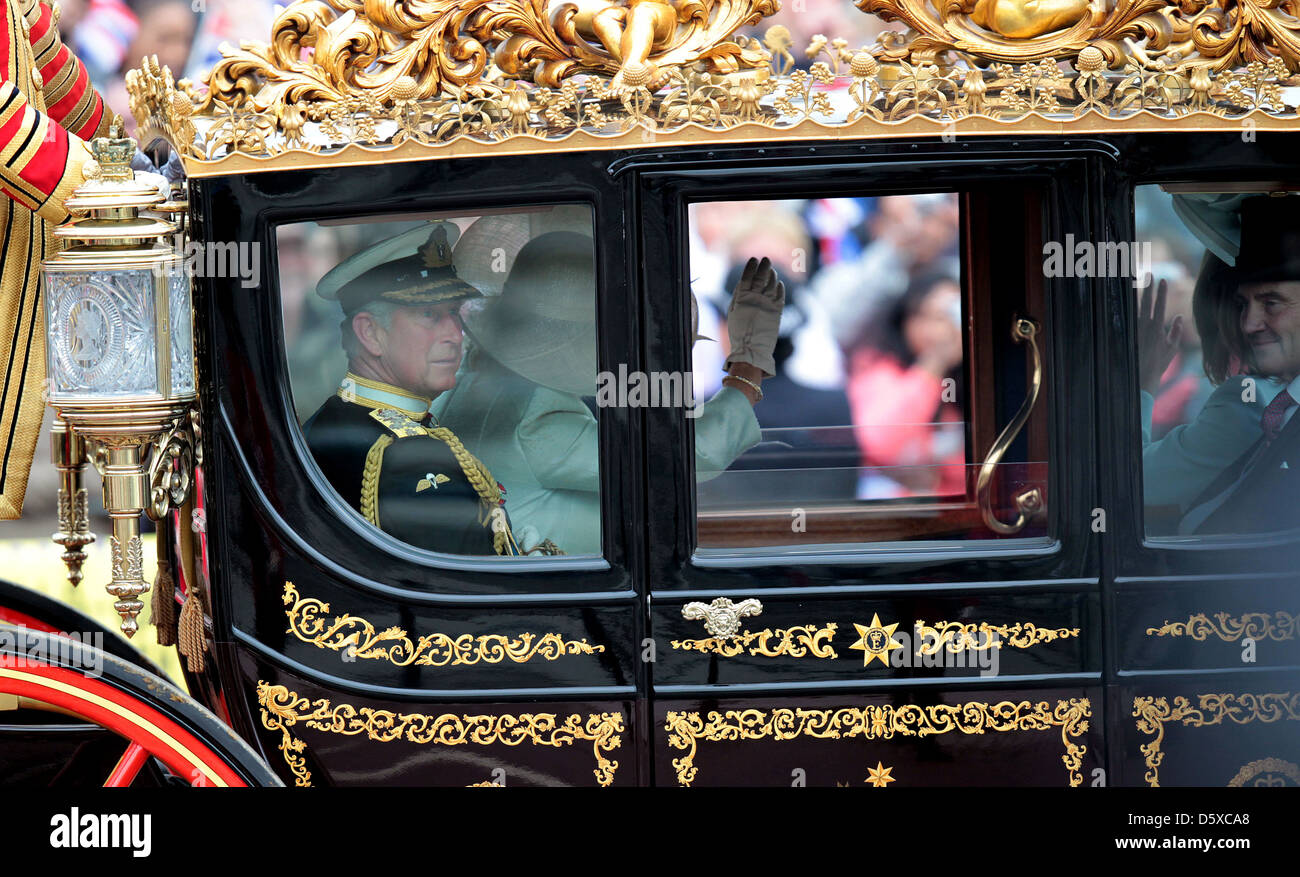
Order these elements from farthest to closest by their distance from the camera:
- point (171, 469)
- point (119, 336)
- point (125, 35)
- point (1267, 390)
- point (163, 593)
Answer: point (125, 35), point (163, 593), point (1267, 390), point (171, 469), point (119, 336)

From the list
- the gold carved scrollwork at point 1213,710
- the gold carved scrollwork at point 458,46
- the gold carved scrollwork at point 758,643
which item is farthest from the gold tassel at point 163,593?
the gold carved scrollwork at point 1213,710

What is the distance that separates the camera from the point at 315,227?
2318mm

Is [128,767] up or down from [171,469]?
down

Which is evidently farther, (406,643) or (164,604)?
(164,604)

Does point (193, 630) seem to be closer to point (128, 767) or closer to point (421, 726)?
point (128, 767)

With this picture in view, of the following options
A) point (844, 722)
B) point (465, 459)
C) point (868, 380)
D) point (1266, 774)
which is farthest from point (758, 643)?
point (1266, 774)

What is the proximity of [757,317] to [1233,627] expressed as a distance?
1.12m

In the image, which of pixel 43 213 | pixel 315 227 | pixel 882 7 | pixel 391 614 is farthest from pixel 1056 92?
pixel 43 213

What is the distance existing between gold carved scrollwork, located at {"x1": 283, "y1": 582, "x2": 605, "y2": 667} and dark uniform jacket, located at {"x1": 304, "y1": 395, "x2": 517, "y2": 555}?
7.0 inches

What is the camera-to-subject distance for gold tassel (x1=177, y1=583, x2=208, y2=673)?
2.42 metres

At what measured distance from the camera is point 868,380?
8.07 feet

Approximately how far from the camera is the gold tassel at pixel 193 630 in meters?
2.42

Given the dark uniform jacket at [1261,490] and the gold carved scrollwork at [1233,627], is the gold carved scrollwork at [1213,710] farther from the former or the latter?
the dark uniform jacket at [1261,490]
